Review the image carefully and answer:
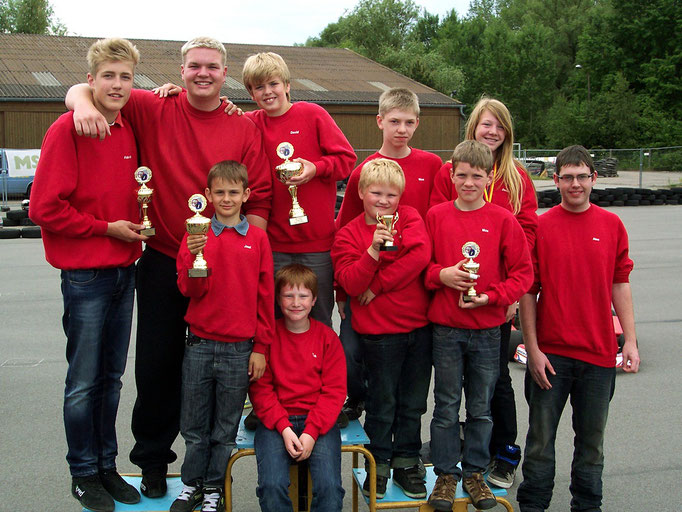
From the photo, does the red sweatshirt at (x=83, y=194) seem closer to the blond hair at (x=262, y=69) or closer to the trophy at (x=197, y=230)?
the trophy at (x=197, y=230)

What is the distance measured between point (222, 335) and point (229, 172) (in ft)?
2.77

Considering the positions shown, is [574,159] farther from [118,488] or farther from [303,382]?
[118,488]

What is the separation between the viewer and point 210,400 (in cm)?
379

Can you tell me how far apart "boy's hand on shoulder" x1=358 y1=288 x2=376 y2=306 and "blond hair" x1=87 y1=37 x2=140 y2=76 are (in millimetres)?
1747

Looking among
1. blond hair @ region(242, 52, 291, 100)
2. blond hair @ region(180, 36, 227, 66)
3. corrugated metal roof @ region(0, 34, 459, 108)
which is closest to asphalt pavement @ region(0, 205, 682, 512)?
blond hair @ region(242, 52, 291, 100)

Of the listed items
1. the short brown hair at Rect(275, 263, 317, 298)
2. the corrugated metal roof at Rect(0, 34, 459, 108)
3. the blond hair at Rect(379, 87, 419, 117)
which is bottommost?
the short brown hair at Rect(275, 263, 317, 298)

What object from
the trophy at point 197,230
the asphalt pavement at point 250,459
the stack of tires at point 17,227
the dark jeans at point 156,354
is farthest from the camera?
the stack of tires at point 17,227

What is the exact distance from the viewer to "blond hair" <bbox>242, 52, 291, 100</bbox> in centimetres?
398

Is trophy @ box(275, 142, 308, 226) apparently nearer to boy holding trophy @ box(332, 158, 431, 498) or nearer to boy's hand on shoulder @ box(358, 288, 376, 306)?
boy holding trophy @ box(332, 158, 431, 498)

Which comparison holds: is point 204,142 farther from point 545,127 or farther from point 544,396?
point 545,127

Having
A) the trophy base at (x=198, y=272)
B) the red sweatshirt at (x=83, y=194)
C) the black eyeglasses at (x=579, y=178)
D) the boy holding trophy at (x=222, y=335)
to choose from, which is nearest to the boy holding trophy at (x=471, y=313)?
the black eyeglasses at (x=579, y=178)

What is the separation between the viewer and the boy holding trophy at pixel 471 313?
385cm

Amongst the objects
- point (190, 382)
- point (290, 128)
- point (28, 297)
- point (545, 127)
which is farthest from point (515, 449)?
point (545, 127)

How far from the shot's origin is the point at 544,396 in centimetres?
398
